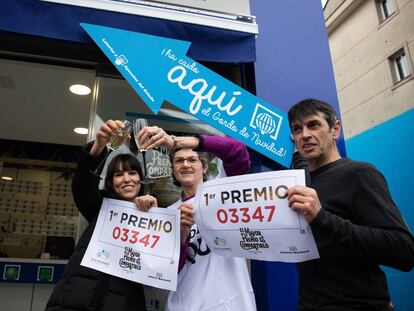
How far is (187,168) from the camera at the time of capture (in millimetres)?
1845

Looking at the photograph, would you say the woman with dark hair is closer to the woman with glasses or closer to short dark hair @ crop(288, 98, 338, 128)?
the woman with glasses

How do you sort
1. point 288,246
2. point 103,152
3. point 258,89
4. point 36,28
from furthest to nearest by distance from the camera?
point 258,89 < point 36,28 < point 103,152 < point 288,246

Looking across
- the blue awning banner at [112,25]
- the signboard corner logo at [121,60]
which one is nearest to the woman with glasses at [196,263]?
the signboard corner logo at [121,60]

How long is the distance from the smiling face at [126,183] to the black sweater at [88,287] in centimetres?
13

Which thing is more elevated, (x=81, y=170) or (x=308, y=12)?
(x=308, y=12)

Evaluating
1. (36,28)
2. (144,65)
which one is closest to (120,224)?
(144,65)

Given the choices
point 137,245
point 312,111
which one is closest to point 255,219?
point 312,111

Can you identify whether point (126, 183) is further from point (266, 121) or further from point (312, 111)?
point (266, 121)

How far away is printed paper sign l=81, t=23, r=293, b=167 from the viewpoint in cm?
234

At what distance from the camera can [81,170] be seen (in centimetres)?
180

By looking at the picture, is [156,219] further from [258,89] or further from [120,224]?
[258,89]

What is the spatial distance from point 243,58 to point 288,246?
1.70 metres

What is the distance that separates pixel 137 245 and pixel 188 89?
1.17 meters

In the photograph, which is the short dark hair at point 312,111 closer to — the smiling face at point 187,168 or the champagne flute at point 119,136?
the smiling face at point 187,168
